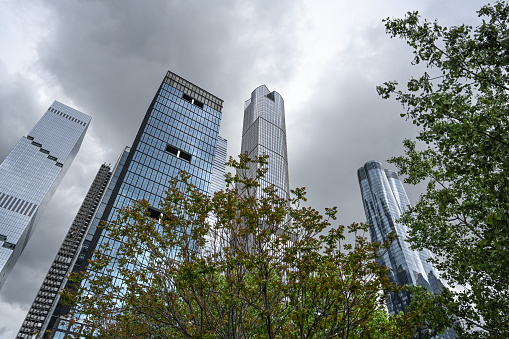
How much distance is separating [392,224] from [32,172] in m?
195

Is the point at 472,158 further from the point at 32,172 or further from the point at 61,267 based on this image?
the point at 32,172

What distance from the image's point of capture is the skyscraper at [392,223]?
427 feet

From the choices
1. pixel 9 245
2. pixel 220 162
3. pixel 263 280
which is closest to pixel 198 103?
pixel 220 162

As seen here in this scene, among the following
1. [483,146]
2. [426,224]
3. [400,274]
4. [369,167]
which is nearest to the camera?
[483,146]

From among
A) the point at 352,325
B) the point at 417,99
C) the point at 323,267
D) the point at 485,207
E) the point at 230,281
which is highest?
the point at 417,99

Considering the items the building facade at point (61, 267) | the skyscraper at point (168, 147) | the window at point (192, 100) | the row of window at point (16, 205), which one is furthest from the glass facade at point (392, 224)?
the row of window at point (16, 205)

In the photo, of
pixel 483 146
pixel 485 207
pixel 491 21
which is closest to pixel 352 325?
pixel 485 207

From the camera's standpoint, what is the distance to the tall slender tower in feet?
458

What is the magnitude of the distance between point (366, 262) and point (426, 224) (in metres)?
4.54

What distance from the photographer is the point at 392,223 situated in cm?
14825

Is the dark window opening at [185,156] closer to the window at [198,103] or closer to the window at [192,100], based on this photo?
the window at [192,100]

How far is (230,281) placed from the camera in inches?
309

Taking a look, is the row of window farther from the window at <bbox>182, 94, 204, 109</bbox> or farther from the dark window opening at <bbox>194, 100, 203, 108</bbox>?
the dark window opening at <bbox>194, 100, 203, 108</bbox>

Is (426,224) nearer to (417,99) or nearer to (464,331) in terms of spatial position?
(464,331)
